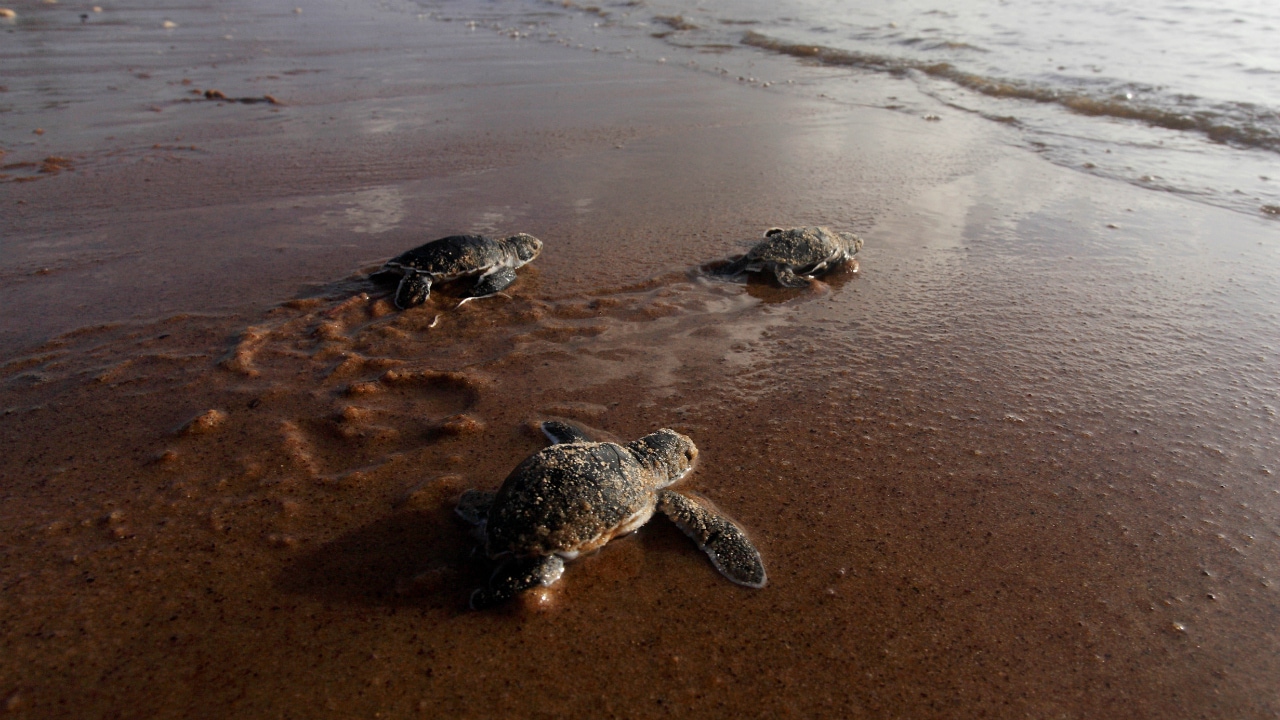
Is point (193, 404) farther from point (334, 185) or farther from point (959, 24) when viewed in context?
point (959, 24)

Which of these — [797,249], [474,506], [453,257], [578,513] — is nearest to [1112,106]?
[797,249]

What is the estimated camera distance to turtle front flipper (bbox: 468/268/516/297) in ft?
16.1

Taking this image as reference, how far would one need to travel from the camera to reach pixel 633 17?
18.3m

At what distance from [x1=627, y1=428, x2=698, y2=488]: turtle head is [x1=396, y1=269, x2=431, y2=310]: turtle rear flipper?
233cm

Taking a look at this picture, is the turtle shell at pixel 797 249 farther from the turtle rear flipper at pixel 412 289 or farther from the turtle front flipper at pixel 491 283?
the turtle rear flipper at pixel 412 289

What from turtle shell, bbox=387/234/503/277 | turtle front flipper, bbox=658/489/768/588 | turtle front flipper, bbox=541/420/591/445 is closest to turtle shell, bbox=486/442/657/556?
turtle front flipper, bbox=658/489/768/588

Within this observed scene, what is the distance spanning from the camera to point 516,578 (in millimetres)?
2615

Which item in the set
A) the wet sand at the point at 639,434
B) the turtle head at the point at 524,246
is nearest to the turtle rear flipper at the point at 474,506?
the wet sand at the point at 639,434

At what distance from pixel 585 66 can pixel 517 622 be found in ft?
38.4

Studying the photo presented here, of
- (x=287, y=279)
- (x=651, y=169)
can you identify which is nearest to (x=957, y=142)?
(x=651, y=169)

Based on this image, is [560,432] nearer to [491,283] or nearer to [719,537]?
[719,537]

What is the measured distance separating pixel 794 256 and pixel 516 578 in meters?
3.51

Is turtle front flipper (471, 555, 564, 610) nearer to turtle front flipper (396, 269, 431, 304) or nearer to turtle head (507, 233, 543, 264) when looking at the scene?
turtle front flipper (396, 269, 431, 304)

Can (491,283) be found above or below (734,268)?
below
